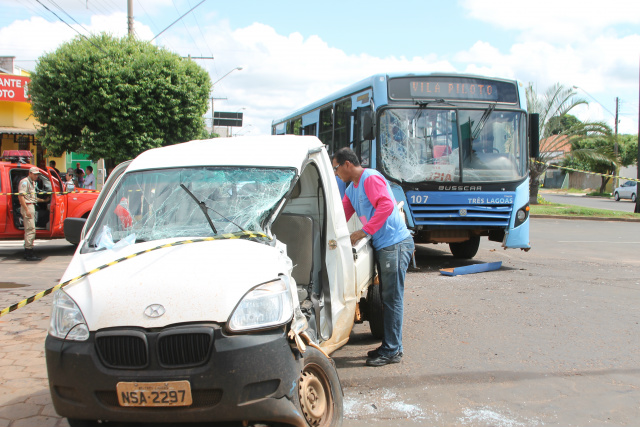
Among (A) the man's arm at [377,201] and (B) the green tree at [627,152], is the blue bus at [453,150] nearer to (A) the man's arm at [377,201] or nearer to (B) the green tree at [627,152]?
(A) the man's arm at [377,201]

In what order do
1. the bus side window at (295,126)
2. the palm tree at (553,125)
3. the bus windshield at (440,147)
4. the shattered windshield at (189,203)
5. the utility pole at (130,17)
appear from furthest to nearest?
1. the palm tree at (553,125)
2. the utility pole at (130,17)
3. the bus side window at (295,126)
4. the bus windshield at (440,147)
5. the shattered windshield at (189,203)

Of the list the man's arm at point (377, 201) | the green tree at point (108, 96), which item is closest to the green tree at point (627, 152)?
the green tree at point (108, 96)

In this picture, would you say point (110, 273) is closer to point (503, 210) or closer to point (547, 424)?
point (547, 424)

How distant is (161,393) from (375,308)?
10.4 ft

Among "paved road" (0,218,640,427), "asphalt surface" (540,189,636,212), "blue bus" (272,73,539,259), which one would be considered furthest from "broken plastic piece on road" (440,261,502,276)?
"asphalt surface" (540,189,636,212)

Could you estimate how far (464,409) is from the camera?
4.16m

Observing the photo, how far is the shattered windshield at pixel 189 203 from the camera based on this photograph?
3.80 m

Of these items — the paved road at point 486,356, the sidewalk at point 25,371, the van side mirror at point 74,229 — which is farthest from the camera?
the van side mirror at point 74,229

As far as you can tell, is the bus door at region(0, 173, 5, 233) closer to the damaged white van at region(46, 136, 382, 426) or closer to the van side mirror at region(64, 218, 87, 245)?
the van side mirror at region(64, 218, 87, 245)

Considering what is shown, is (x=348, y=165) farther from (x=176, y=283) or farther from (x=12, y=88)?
(x=12, y=88)

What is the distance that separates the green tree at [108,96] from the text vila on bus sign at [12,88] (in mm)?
7888

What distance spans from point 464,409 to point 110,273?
8.61 feet

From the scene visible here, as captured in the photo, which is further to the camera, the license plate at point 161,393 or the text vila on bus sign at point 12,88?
the text vila on bus sign at point 12,88

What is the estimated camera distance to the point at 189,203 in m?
3.96
